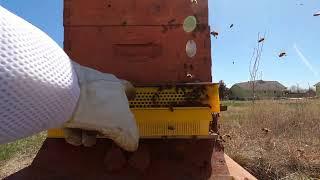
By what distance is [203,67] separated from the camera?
391 centimetres

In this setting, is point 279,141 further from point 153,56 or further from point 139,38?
point 139,38

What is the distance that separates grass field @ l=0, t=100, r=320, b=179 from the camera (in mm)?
5859

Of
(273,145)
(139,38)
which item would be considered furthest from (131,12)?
(273,145)

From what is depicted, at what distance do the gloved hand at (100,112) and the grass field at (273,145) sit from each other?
3.56 meters

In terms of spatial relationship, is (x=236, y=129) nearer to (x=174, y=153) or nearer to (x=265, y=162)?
(x=265, y=162)

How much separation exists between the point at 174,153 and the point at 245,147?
3540 millimetres

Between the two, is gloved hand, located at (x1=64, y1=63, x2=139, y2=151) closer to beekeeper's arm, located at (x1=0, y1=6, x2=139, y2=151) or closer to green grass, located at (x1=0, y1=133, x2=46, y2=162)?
beekeeper's arm, located at (x1=0, y1=6, x2=139, y2=151)

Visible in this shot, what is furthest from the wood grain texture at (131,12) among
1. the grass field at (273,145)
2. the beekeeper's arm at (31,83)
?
the grass field at (273,145)

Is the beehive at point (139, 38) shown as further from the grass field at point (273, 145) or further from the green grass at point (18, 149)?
the green grass at point (18, 149)

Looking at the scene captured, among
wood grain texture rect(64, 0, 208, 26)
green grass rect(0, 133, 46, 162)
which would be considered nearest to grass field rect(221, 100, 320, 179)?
wood grain texture rect(64, 0, 208, 26)

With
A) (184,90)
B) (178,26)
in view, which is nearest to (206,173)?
(184,90)

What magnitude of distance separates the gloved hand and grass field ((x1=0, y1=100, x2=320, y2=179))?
11.7 ft

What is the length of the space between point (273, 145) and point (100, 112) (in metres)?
5.26

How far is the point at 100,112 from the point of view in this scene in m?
2.03
